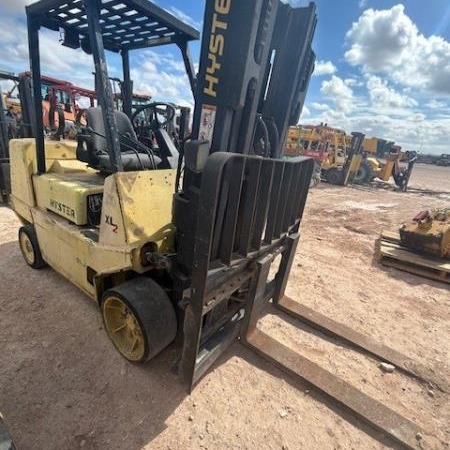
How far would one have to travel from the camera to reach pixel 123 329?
2643mm

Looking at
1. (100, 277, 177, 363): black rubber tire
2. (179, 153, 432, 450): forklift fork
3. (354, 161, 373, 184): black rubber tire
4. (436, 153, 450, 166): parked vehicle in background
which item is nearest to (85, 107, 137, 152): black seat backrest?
(100, 277, 177, 363): black rubber tire

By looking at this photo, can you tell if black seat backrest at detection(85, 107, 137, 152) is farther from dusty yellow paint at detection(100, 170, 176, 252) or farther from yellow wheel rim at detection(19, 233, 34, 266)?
yellow wheel rim at detection(19, 233, 34, 266)

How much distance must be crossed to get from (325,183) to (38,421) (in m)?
16.0

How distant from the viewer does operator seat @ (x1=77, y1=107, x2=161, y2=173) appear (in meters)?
3.23

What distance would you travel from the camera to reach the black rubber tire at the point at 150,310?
226cm

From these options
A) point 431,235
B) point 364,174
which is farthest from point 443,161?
point 431,235

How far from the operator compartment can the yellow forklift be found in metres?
0.01

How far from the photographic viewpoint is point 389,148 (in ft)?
69.5

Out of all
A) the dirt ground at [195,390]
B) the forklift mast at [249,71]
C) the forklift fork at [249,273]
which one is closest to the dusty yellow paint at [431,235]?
the dirt ground at [195,390]

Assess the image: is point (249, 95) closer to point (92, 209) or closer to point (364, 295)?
point (92, 209)

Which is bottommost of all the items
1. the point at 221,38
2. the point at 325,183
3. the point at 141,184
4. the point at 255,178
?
the point at 325,183

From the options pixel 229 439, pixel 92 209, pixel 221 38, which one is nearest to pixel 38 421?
pixel 229 439

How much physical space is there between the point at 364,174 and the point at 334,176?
2.27m

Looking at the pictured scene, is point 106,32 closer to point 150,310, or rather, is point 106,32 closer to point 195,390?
point 150,310
